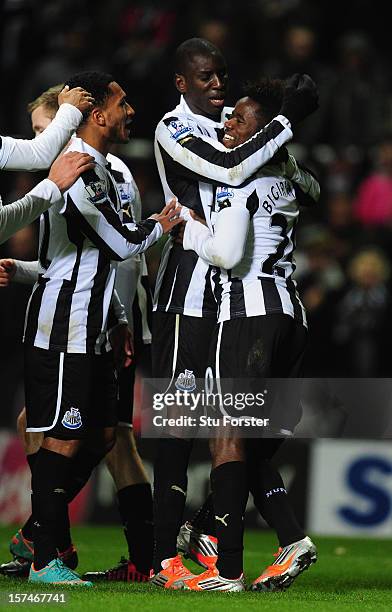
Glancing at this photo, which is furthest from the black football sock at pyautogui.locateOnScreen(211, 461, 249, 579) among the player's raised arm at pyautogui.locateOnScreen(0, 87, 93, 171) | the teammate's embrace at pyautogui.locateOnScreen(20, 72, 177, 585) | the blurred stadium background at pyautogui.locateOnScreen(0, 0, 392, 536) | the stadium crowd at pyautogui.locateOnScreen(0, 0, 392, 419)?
the stadium crowd at pyautogui.locateOnScreen(0, 0, 392, 419)

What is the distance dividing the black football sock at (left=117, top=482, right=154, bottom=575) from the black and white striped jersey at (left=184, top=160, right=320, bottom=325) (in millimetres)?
1004

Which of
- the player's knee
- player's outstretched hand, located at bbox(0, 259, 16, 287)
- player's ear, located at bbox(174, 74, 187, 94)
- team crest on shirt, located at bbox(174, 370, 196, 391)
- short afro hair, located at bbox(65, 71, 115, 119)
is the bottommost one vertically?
the player's knee

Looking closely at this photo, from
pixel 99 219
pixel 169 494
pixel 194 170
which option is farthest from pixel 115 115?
pixel 169 494

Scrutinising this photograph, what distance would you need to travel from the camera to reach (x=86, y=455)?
19.7 feet

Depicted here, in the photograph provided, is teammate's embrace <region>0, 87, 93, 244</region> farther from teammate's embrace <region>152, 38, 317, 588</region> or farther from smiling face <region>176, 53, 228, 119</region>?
smiling face <region>176, 53, 228, 119</region>

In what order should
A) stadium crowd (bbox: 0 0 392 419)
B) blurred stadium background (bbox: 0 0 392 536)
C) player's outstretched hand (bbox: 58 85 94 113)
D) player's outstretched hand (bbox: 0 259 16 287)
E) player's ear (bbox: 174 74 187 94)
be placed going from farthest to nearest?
1. stadium crowd (bbox: 0 0 392 419)
2. blurred stadium background (bbox: 0 0 392 536)
3. player's ear (bbox: 174 74 187 94)
4. player's outstretched hand (bbox: 0 259 16 287)
5. player's outstretched hand (bbox: 58 85 94 113)

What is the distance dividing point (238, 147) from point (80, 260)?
0.85 meters

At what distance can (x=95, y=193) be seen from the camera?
224 inches

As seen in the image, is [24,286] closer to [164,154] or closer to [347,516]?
[347,516]

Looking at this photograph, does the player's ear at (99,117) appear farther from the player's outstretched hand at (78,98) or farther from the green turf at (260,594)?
the green turf at (260,594)

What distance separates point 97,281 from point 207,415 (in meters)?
0.76

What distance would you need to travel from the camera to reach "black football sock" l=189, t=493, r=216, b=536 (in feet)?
20.1

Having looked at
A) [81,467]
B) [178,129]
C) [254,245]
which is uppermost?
[178,129]

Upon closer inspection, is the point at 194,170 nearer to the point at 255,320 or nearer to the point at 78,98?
the point at 78,98
